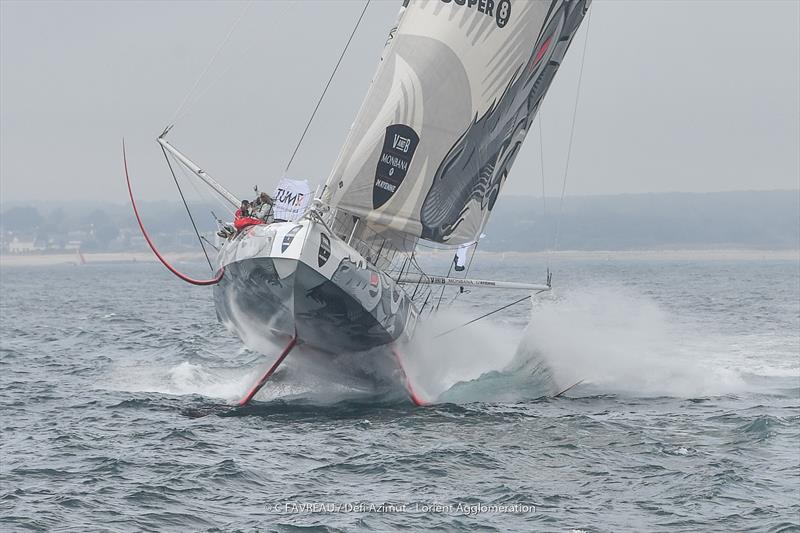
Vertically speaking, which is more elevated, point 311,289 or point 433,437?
point 311,289

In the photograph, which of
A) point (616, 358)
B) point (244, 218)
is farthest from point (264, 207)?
point (616, 358)

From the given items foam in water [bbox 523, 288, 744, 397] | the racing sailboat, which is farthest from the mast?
foam in water [bbox 523, 288, 744, 397]

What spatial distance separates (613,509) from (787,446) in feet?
16.6

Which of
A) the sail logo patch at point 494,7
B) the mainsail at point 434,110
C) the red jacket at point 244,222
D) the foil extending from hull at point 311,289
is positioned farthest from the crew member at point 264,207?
the sail logo patch at point 494,7

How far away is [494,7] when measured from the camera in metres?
21.7

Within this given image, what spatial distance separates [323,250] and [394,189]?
2.41 meters

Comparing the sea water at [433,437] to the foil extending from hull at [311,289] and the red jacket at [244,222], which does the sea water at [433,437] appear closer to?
the foil extending from hull at [311,289]

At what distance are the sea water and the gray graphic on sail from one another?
108 inches

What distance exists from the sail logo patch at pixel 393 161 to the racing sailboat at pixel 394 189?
2cm

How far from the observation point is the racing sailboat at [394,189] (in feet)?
64.7

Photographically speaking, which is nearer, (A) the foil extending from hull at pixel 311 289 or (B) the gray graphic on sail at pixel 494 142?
(A) the foil extending from hull at pixel 311 289

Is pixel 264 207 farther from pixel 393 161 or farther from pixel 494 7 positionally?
pixel 494 7

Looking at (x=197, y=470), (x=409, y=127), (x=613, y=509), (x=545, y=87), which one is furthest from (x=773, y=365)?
(x=197, y=470)

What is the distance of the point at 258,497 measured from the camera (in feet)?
47.6
